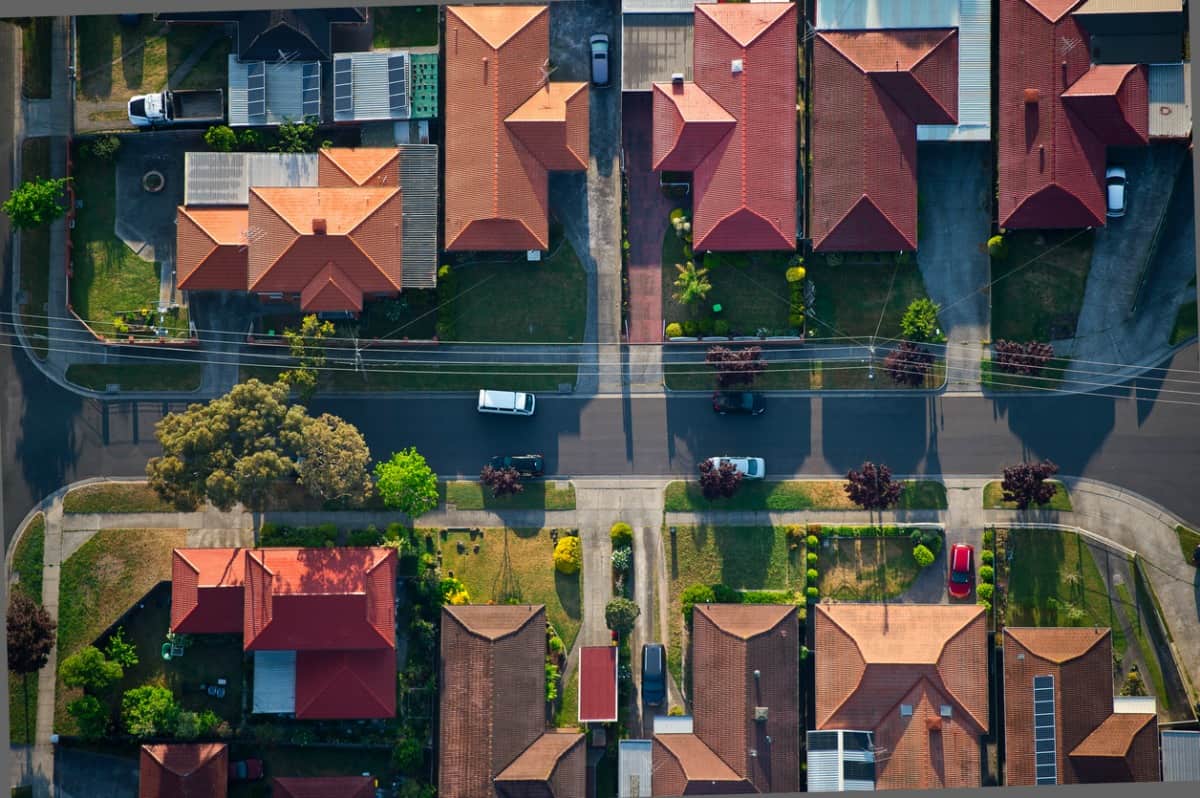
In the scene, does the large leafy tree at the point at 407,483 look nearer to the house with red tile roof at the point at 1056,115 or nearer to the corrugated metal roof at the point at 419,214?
the corrugated metal roof at the point at 419,214

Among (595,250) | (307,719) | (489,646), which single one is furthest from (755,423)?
(307,719)

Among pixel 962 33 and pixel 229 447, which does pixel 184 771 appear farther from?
pixel 962 33

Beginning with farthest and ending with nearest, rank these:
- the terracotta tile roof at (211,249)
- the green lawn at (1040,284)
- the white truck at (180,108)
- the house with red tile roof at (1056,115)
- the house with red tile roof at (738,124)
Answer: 1. the white truck at (180,108)
2. the green lawn at (1040,284)
3. the terracotta tile roof at (211,249)
4. the house with red tile roof at (738,124)
5. the house with red tile roof at (1056,115)

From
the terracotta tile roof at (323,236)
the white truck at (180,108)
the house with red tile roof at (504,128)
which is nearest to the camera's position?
the terracotta tile roof at (323,236)

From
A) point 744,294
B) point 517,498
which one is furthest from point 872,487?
point 517,498

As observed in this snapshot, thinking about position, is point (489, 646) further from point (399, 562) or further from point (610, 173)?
point (610, 173)

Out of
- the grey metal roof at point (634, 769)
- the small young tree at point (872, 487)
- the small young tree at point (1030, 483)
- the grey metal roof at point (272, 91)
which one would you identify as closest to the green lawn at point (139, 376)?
the grey metal roof at point (272, 91)
